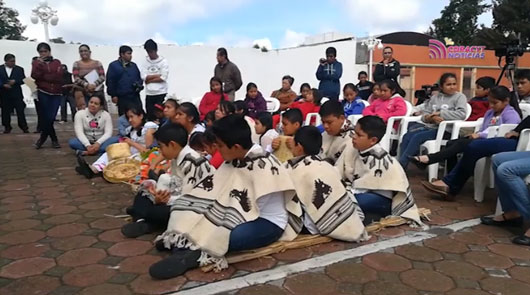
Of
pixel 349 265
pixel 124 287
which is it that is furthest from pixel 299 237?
pixel 124 287

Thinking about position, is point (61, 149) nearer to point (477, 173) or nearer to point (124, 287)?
point (124, 287)

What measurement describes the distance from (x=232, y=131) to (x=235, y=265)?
0.78 metres

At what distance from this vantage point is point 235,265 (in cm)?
252

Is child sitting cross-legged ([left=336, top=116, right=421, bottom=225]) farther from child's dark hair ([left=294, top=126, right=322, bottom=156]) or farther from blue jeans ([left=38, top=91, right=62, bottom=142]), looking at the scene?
blue jeans ([left=38, top=91, right=62, bottom=142])

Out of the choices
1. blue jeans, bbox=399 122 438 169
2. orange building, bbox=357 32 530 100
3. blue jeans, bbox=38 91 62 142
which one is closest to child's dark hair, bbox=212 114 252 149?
blue jeans, bbox=399 122 438 169

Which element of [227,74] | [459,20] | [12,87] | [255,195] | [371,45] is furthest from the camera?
[459,20]

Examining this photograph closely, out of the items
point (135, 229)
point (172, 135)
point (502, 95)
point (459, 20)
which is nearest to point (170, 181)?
point (172, 135)

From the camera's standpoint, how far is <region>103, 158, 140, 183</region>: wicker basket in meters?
4.48

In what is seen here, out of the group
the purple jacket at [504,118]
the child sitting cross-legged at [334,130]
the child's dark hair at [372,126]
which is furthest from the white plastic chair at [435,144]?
the child's dark hair at [372,126]

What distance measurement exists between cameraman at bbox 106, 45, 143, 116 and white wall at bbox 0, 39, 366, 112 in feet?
21.3

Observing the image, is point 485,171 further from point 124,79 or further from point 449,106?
point 124,79

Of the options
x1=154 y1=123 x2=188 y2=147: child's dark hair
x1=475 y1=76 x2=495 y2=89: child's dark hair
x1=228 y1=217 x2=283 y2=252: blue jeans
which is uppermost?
x1=475 y1=76 x2=495 y2=89: child's dark hair

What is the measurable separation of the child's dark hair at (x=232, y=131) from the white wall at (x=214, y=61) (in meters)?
10.5

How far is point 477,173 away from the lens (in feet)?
12.4
